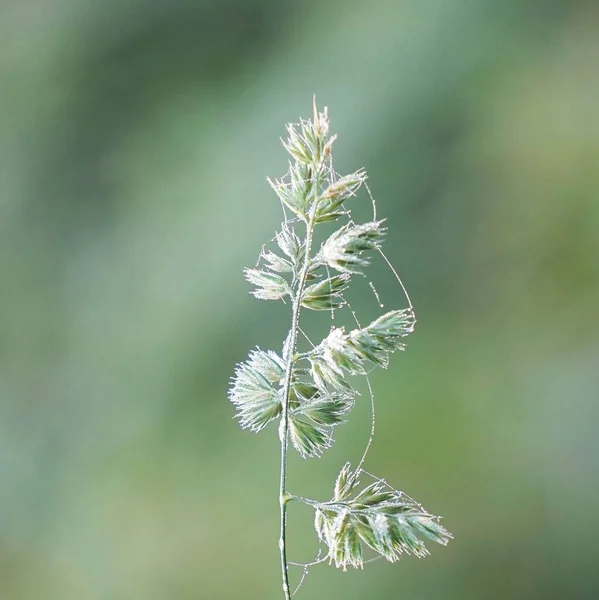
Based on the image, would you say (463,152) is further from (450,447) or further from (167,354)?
(167,354)

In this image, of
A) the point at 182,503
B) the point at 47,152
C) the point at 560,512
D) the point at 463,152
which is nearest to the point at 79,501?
the point at 182,503

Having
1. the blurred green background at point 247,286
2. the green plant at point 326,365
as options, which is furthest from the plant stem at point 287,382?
the blurred green background at point 247,286

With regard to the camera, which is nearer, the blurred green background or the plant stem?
the plant stem

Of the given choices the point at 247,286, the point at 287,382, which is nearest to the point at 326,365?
the point at 287,382

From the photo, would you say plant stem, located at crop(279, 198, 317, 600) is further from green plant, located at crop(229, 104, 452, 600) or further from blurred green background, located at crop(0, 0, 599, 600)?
blurred green background, located at crop(0, 0, 599, 600)

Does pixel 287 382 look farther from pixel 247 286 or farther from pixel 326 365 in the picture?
pixel 247 286

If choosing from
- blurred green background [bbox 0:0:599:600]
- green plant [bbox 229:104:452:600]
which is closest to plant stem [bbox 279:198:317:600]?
green plant [bbox 229:104:452:600]
